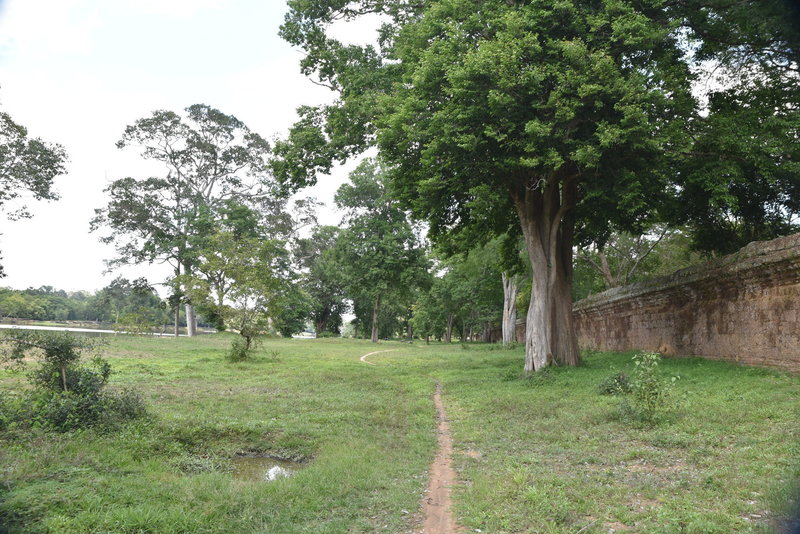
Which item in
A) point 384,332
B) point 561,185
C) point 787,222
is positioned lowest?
point 384,332

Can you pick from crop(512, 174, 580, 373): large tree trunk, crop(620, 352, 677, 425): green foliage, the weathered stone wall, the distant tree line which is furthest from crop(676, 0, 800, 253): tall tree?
the distant tree line

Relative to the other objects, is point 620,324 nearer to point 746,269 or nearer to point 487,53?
point 746,269

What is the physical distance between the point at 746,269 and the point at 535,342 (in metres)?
5.68

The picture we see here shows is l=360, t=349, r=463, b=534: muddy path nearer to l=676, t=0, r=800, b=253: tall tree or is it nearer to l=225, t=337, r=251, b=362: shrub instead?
l=676, t=0, r=800, b=253: tall tree

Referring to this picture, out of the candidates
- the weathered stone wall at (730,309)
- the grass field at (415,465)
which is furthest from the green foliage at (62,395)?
the weathered stone wall at (730,309)

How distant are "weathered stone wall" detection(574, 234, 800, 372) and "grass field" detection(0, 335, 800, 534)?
0.61 metres

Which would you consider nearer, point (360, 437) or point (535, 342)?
point (360, 437)

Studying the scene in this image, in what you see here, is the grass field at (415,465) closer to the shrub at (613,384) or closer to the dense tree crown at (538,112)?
the shrub at (613,384)

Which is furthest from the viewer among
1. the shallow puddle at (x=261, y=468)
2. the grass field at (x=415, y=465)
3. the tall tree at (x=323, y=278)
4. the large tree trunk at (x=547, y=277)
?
the tall tree at (x=323, y=278)

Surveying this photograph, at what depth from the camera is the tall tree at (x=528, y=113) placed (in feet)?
33.4

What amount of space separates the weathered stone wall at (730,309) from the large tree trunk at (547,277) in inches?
92.5

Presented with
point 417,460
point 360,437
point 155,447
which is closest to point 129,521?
point 155,447

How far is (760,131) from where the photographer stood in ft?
34.7

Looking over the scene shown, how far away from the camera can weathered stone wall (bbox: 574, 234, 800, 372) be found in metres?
8.41
